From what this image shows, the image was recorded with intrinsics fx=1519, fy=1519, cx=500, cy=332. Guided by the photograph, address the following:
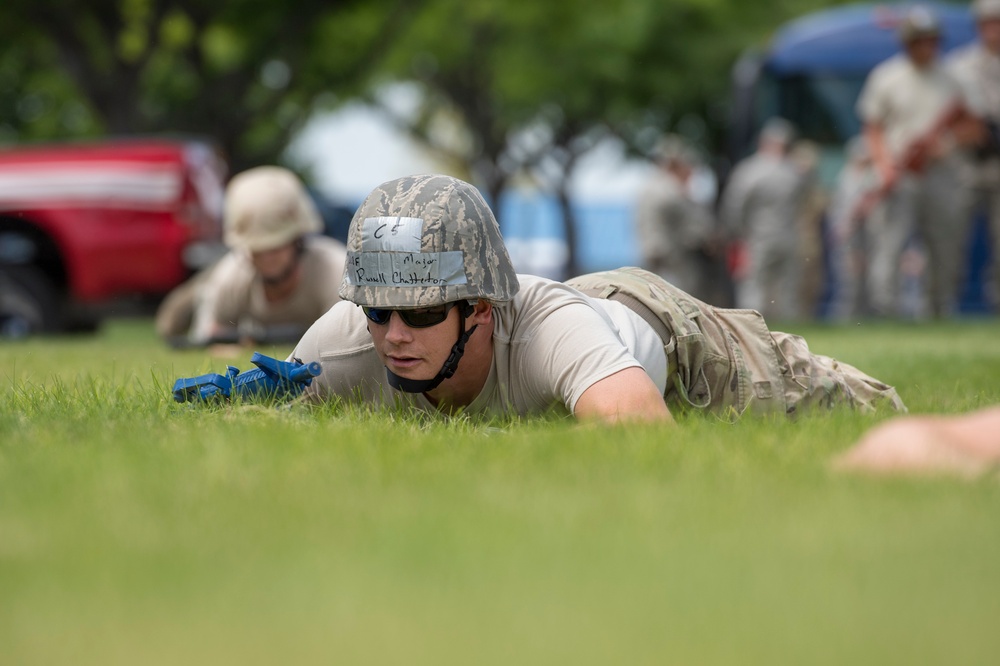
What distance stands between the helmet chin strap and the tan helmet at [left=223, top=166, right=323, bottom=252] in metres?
4.66

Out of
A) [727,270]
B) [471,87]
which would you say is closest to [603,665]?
[727,270]

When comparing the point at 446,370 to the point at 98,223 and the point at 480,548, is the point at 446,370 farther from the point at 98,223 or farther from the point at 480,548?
the point at 98,223

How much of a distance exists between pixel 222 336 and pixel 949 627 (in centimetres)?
795

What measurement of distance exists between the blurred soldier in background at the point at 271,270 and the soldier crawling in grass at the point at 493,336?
4228 mm

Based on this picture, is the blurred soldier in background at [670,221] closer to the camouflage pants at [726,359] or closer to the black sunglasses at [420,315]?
the camouflage pants at [726,359]

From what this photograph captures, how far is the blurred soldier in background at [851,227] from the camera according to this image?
60.3ft

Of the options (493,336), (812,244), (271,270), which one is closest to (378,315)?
(493,336)

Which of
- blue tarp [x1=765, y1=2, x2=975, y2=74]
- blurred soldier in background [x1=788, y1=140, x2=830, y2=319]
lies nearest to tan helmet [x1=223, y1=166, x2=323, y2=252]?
blurred soldier in background [x1=788, y1=140, x2=830, y2=319]

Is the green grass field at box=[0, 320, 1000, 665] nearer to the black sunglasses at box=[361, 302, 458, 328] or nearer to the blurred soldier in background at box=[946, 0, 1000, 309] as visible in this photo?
the black sunglasses at box=[361, 302, 458, 328]

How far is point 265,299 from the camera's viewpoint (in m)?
9.73

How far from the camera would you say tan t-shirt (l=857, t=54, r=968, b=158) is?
564 inches

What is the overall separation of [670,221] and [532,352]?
15601 mm

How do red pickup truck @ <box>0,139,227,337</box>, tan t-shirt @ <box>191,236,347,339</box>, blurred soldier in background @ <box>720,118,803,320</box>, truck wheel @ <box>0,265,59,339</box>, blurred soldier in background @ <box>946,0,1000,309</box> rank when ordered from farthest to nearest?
blurred soldier in background @ <box>720,118,803,320</box>
truck wheel @ <box>0,265,59,339</box>
red pickup truck @ <box>0,139,227,337</box>
blurred soldier in background @ <box>946,0,1000,309</box>
tan t-shirt @ <box>191,236,347,339</box>

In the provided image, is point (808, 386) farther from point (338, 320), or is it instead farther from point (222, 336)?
point (222, 336)
